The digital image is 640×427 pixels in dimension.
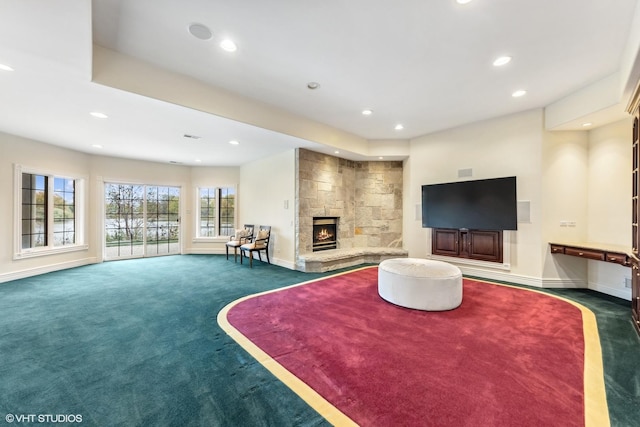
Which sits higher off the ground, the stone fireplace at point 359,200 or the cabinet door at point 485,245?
the stone fireplace at point 359,200

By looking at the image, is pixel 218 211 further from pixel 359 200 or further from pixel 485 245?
pixel 485 245

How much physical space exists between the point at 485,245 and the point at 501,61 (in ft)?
10.6

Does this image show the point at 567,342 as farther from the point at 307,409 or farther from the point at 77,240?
the point at 77,240

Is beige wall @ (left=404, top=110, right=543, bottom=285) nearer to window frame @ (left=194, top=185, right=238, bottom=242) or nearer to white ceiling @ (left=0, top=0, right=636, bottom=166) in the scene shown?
white ceiling @ (left=0, top=0, right=636, bottom=166)

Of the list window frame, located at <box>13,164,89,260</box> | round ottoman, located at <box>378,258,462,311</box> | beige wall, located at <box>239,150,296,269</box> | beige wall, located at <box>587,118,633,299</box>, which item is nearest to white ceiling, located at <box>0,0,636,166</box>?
window frame, located at <box>13,164,89,260</box>

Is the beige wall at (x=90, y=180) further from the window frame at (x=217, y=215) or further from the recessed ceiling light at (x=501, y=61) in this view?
the recessed ceiling light at (x=501, y=61)

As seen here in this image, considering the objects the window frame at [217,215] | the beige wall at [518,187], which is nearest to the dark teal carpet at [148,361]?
the beige wall at [518,187]

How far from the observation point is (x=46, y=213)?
217 inches

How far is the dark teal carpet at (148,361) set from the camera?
1.66 meters

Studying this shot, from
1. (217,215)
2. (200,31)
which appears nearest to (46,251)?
(217,215)

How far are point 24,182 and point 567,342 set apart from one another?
355 inches

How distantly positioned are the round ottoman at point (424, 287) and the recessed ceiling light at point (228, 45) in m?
3.35

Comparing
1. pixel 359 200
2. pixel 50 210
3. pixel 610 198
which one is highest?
pixel 359 200

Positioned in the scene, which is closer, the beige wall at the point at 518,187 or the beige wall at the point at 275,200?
the beige wall at the point at 518,187
